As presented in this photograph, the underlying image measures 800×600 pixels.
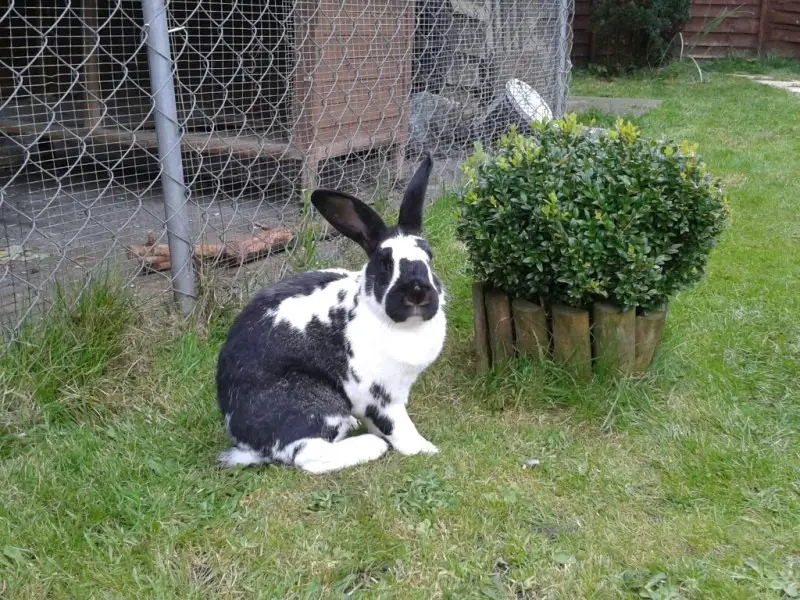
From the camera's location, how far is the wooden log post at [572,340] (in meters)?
2.89

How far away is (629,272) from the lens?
2797 millimetres

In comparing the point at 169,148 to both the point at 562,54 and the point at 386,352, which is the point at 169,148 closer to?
the point at 386,352

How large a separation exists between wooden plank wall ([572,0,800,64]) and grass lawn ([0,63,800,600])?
1313 cm

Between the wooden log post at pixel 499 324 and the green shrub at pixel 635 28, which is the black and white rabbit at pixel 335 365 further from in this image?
the green shrub at pixel 635 28

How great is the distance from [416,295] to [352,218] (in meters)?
0.34

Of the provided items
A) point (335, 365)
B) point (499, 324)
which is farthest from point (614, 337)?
point (335, 365)

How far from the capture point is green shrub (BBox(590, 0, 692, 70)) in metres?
12.7

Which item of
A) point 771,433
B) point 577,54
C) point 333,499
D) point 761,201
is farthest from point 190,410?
point 577,54

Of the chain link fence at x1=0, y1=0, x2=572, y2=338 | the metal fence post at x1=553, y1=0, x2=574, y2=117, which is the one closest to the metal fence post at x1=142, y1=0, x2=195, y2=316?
the chain link fence at x1=0, y1=0, x2=572, y2=338

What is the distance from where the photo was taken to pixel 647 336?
2953 mm

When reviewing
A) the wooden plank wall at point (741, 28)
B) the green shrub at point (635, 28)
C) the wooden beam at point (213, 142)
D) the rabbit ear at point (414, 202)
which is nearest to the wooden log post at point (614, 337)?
the rabbit ear at point (414, 202)

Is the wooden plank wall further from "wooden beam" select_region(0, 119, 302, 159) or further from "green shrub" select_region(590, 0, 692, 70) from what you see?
"wooden beam" select_region(0, 119, 302, 159)

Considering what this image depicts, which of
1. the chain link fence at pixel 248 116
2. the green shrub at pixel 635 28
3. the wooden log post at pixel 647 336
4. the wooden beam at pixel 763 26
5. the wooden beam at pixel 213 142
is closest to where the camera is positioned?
the wooden log post at pixel 647 336

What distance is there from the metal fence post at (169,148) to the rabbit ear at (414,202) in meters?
1.08
